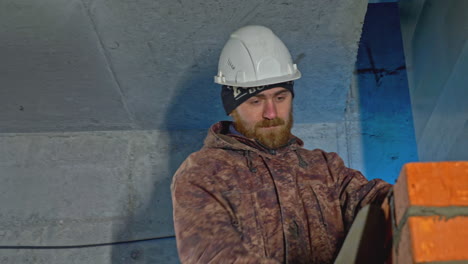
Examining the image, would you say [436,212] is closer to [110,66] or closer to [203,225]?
[203,225]

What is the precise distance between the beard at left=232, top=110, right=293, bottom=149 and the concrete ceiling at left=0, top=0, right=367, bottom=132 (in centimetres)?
57

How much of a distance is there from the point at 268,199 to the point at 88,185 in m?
1.69

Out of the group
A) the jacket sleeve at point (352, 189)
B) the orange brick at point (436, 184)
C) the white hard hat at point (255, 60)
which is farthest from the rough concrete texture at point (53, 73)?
the orange brick at point (436, 184)

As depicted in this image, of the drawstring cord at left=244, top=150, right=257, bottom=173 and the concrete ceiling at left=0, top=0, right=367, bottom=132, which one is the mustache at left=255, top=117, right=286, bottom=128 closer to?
the drawstring cord at left=244, top=150, right=257, bottom=173

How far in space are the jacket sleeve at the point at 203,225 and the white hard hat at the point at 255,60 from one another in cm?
58

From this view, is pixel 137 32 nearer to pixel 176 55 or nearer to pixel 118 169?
pixel 176 55

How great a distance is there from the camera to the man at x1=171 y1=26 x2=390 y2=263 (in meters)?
1.88

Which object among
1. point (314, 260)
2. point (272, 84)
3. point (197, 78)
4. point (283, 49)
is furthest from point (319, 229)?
point (197, 78)

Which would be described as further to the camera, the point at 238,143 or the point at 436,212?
the point at 238,143

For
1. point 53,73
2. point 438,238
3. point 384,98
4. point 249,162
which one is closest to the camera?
point 438,238

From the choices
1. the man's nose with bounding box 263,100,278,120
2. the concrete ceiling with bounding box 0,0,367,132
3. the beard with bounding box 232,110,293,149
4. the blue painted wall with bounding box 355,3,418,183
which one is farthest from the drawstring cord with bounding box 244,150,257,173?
the blue painted wall with bounding box 355,3,418,183

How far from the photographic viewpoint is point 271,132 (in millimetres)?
2330

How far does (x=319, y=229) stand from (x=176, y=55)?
1.27 metres

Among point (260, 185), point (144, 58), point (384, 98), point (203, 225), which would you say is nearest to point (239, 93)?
point (260, 185)
